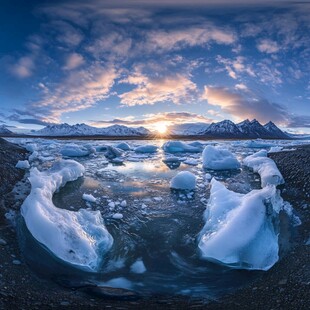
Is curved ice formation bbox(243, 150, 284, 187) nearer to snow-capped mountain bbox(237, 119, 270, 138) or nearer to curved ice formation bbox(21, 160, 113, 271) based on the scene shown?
curved ice formation bbox(21, 160, 113, 271)

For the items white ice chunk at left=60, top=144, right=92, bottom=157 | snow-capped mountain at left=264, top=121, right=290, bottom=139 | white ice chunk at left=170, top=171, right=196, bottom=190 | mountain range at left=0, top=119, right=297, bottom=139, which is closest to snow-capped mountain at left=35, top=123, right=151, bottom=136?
mountain range at left=0, top=119, right=297, bottom=139

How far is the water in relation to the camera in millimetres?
4379

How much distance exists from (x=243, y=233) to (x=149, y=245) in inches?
71.5

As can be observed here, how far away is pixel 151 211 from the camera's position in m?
7.44

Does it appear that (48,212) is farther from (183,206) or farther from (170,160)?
(170,160)

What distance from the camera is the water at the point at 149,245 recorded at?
172 inches

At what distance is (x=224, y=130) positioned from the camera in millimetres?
160250

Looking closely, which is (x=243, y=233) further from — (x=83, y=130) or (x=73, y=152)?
(x=83, y=130)

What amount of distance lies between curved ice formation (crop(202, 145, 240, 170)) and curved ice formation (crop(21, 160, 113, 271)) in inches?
335

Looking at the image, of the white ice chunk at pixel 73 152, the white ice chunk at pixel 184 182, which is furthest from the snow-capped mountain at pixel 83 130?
the white ice chunk at pixel 184 182

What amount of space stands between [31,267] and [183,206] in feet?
14.2

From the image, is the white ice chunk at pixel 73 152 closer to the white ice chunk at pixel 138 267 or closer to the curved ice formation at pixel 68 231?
the curved ice formation at pixel 68 231

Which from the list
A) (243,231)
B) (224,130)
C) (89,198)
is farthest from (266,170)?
(224,130)

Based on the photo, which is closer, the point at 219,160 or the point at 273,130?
the point at 219,160
